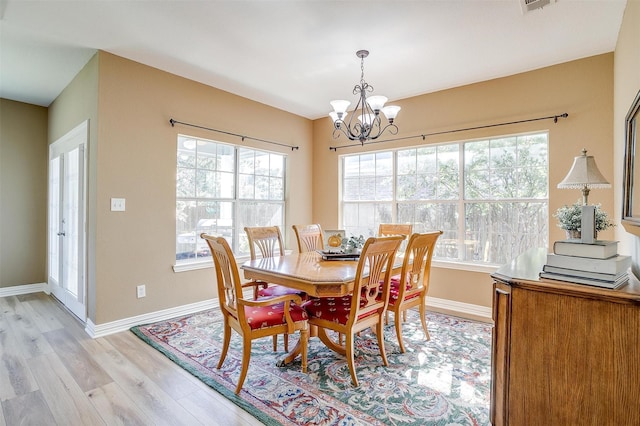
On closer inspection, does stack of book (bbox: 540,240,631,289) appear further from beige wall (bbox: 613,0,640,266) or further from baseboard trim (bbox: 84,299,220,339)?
baseboard trim (bbox: 84,299,220,339)

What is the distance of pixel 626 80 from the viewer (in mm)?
2289

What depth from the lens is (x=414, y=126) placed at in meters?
4.14

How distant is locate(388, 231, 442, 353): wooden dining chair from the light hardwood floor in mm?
1347

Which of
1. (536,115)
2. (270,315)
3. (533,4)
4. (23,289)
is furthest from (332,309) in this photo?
(23,289)

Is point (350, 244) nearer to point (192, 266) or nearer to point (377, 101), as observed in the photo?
point (377, 101)

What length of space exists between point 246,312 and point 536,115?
11.0ft

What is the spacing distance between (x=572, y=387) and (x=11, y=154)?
613 cm

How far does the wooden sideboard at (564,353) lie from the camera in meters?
1.13

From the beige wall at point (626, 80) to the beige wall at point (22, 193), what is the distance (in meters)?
6.24

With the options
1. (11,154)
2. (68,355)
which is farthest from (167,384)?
(11,154)

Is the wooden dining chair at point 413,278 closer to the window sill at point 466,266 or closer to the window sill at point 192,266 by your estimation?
the window sill at point 466,266

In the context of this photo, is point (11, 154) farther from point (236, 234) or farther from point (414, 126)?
point (414, 126)

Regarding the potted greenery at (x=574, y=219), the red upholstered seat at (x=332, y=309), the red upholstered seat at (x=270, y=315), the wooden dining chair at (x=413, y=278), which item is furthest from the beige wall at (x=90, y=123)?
the potted greenery at (x=574, y=219)

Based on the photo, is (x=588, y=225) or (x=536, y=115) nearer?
(x=588, y=225)
